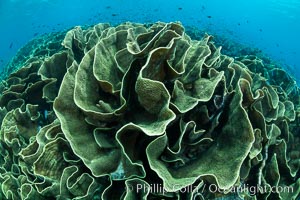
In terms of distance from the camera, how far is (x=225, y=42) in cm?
1048

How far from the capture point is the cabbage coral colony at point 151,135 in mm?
2748

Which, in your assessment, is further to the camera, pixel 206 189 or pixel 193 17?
pixel 193 17

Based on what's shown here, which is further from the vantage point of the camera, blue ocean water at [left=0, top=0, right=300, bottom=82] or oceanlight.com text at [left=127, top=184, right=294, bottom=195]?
blue ocean water at [left=0, top=0, right=300, bottom=82]

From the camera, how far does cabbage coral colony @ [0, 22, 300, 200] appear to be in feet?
9.02

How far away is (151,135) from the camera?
98.0 inches

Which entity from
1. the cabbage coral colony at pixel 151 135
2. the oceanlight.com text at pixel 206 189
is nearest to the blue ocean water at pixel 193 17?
the cabbage coral colony at pixel 151 135

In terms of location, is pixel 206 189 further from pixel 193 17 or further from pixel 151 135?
pixel 193 17

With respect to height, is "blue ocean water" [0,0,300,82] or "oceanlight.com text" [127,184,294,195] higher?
"oceanlight.com text" [127,184,294,195]

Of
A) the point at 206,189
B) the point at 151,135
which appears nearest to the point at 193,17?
the point at 206,189

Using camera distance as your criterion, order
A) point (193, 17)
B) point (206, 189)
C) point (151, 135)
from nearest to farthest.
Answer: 1. point (151, 135)
2. point (206, 189)
3. point (193, 17)

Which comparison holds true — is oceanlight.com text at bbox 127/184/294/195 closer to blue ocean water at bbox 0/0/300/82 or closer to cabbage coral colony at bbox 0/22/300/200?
→ cabbage coral colony at bbox 0/22/300/200

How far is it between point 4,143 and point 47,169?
4.60ft

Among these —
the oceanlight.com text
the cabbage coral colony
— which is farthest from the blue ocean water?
the oceanlight.com text

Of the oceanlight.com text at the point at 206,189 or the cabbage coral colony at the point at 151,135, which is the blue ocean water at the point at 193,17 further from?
the oceanlight.com text at the point at 206,189
